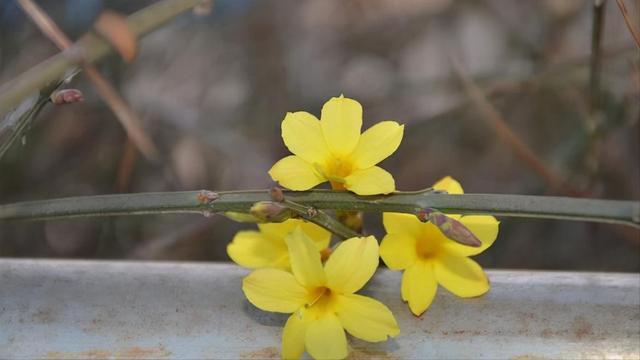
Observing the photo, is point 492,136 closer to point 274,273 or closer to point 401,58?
point 401,58

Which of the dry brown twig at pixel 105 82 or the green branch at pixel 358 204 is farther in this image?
the dry brown twig at pixel 105 82

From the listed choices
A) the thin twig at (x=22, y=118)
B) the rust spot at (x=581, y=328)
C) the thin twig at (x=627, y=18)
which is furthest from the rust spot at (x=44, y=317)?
the thin twig at (x=627, y=18)

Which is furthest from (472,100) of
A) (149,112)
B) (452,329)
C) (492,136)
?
(452,329)

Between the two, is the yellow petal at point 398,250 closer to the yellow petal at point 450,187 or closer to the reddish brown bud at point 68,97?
the yellow petal at point 450,187

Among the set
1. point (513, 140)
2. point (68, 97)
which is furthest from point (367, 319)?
point (513, 140)

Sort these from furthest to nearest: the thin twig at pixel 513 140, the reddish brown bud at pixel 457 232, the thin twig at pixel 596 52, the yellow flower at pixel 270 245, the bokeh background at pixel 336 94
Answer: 1. the bokeh background at pixel 336 94
2. the thin twig at pixel 513 140
3. the thin twig at pixel 596 52
4. the yellow flower at pixel 270 245
5. the reddish brown bud at pixel 457 232

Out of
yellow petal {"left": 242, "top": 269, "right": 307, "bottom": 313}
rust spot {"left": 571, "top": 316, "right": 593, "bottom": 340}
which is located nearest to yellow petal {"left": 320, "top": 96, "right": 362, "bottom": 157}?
yellow petal {"left": 242, "top": 269, "right": 307, "bottom": 313}

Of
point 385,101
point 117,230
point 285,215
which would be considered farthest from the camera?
point 385,101
